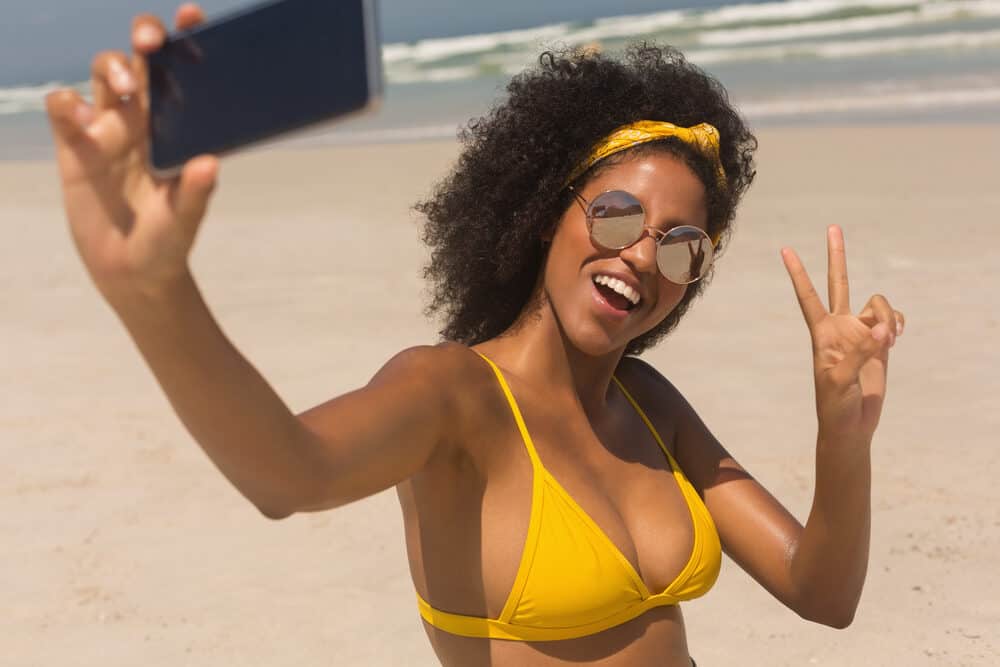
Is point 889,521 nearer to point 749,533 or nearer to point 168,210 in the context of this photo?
point 749,533

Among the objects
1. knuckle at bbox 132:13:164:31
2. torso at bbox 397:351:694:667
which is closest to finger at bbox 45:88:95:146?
knuckle at bbox 132:13:164:31

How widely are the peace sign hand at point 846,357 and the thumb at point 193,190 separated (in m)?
1.28

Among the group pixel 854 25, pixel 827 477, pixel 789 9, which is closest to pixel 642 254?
pixel 827 477

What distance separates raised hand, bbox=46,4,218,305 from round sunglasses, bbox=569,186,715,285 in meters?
1.08

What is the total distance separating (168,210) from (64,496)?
13.6 ft

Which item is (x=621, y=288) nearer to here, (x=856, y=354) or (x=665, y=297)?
(x=665, y=297)

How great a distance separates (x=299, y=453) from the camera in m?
1.61

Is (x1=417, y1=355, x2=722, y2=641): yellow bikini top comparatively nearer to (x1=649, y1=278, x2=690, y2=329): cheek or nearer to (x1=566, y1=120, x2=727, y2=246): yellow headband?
(x1=649, y1=278, x2=690, y2=329): cheek

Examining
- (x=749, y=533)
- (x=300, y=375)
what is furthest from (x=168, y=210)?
(x=300, y=375)

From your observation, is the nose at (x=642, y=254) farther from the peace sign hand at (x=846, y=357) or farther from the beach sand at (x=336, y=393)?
the beach sand at (x=336, y=393)

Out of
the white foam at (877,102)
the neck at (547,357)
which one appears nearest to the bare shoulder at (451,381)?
the neck at (547,357)

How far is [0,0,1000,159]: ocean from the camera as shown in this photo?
16.6m

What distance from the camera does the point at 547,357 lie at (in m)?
2.44

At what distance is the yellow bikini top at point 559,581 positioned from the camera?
2172 millimetres
